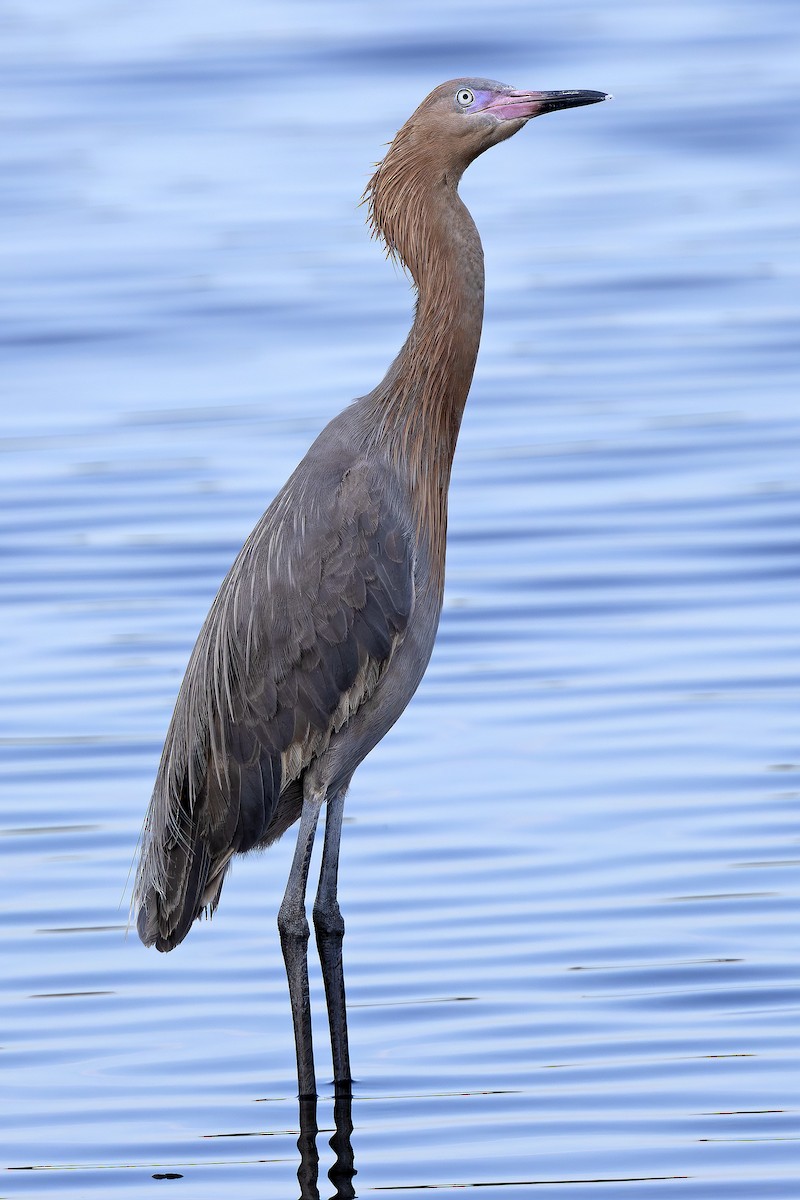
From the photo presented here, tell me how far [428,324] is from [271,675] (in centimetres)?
111

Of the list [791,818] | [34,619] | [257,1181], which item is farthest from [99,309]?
[257,1181]

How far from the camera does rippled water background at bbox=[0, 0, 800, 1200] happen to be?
23.0 feet

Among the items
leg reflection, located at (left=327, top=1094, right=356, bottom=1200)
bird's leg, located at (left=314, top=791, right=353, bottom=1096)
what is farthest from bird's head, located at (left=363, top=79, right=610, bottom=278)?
leg reflection, located at (left=327, top=1094, right=356, bottom=1200)

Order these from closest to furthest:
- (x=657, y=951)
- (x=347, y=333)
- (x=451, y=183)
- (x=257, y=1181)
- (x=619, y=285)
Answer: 1. (x=257, y=1181)
2. (x=451, y=183)
3. (x=657, y=951)
4. (x=347, y=333)
5. (x=619, y=285)

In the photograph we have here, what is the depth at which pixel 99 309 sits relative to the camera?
15.8 meters

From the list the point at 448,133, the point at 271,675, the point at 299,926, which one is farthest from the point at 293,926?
the point at 448,133

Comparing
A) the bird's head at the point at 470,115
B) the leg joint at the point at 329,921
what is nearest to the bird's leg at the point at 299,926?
the leg joint at the point at 329,921

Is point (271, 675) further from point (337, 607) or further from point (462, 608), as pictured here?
point (462, 608)

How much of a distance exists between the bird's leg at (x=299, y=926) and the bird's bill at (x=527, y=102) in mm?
2002

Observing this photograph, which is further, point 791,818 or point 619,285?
point 619,285

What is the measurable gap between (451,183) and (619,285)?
8809mm

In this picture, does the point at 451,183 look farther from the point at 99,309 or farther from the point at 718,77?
the point at 718,77

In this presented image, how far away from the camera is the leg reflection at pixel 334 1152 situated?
6559 mm

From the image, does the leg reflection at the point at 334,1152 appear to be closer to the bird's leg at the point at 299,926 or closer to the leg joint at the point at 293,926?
the bird's leg at the point at 299,926
